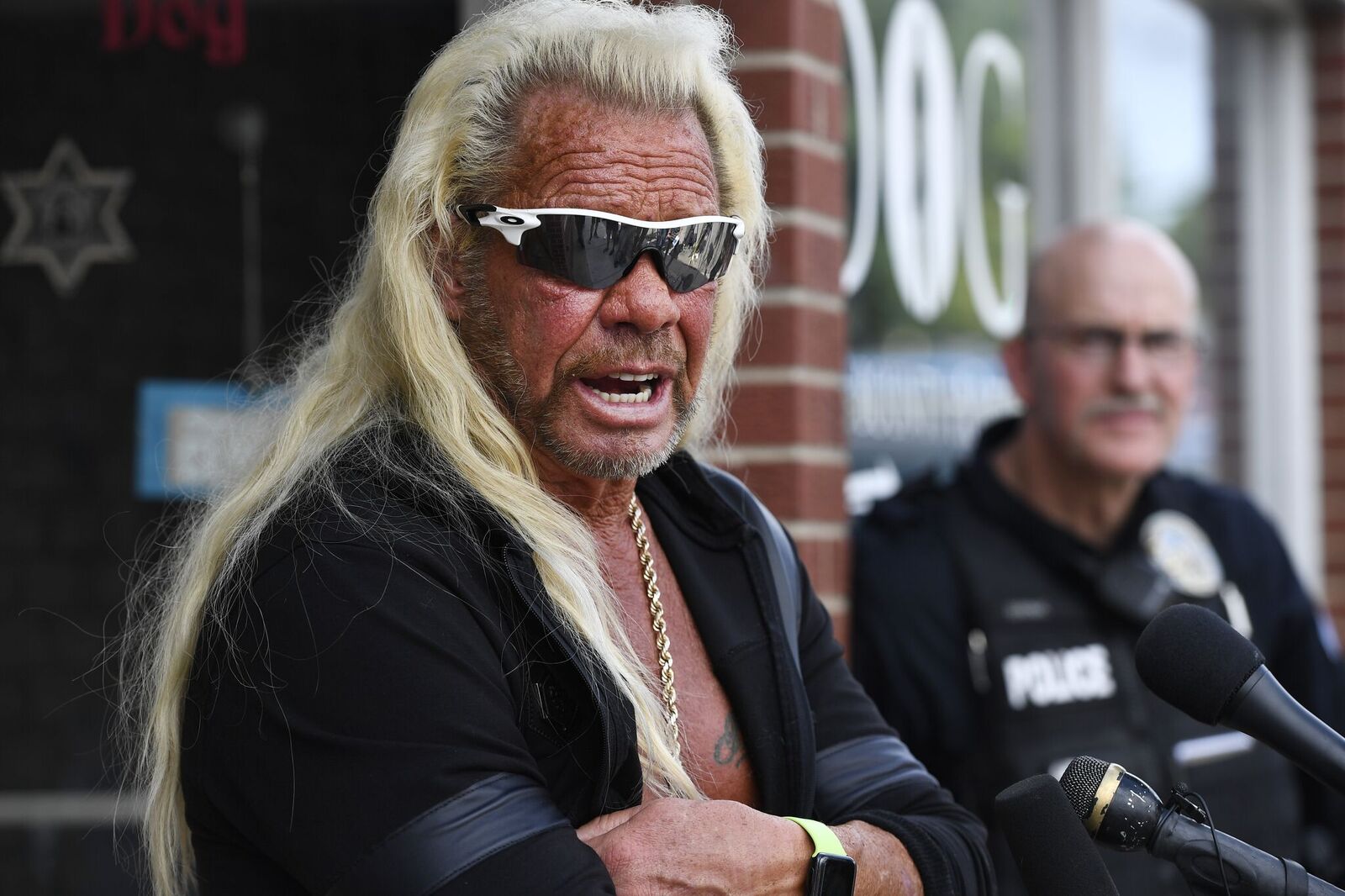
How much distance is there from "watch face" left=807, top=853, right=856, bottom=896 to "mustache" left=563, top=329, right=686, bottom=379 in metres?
0.61

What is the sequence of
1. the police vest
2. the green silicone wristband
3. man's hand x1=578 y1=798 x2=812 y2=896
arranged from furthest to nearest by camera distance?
the police vest → the green silicone wristband → man's hand x1=578 y1=798 x2=812 y2=896

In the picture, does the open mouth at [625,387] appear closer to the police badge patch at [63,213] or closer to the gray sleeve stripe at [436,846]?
the gray sleeve stripe at [436,846]

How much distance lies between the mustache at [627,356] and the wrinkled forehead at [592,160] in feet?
0.48

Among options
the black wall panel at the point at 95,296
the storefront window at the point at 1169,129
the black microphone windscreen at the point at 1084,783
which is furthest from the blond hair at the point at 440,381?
the storefront window at the point at 1169,129

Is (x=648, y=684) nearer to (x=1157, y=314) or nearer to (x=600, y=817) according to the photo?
(x=600, y=817)

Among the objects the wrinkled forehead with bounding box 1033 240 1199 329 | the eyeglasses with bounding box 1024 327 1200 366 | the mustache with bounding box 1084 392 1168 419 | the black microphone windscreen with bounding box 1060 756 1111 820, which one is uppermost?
the wrinkled forehead with bounding box 1033 240 1199 329

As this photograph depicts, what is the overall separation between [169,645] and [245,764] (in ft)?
0.93

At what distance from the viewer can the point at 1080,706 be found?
11.3 feet

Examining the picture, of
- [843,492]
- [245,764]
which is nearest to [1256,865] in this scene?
[245,764]

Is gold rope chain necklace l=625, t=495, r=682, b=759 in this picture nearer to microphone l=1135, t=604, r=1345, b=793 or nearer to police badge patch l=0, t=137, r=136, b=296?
microphone l=1135, t=604, r=1345, b=793

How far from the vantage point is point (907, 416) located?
418cm

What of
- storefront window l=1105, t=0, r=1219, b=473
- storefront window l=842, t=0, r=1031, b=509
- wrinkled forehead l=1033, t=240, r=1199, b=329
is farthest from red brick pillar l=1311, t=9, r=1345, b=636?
wrinkled forehead l=1033, t=240, r=1199, b=329

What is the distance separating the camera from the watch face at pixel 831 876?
1.84 m

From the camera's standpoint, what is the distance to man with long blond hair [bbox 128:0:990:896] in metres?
1.68
